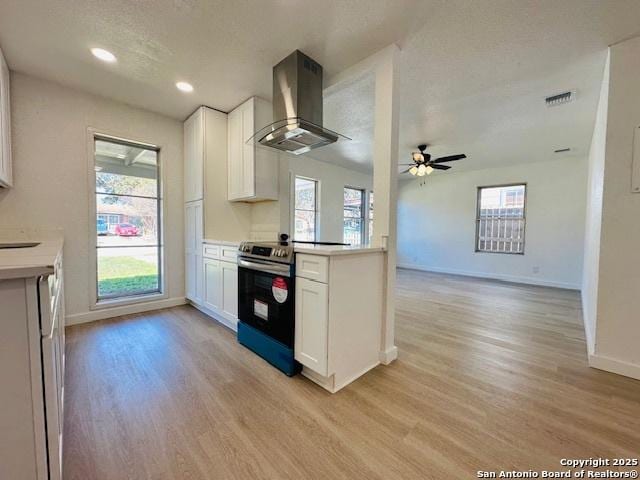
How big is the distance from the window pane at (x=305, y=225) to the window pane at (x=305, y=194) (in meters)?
0.13

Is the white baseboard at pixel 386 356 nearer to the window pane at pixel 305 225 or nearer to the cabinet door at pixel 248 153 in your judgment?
the cabinet door at pixel 248 153

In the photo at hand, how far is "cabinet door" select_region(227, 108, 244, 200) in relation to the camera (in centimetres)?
317

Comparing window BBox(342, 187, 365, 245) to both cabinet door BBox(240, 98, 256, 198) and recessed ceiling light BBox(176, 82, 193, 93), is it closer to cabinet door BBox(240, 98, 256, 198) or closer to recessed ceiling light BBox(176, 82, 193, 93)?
cabinet door BBox(240, 98, 256, 198)

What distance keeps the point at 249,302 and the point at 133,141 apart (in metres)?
2.61

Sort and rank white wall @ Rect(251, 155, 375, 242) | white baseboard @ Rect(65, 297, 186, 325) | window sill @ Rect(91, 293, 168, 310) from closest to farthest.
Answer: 1. white baseboard @ Rect(65, 297, 186, 325)
2. window sill @ Rect(91, 293, 168, 310)
3. white wall @ Rect(251, 155, 375, 242)

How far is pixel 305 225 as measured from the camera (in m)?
5.81

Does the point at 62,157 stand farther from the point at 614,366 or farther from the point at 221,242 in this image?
the point at 614,366

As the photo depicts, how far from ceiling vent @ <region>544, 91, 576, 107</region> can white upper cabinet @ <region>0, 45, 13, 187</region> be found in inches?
203

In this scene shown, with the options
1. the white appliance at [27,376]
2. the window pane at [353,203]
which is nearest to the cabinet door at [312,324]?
the white appliance at [27,376]

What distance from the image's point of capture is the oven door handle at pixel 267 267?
195 centimetres

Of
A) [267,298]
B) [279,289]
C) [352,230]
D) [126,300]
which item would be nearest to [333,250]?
[279,289]

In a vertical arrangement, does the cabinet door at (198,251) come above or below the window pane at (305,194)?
below

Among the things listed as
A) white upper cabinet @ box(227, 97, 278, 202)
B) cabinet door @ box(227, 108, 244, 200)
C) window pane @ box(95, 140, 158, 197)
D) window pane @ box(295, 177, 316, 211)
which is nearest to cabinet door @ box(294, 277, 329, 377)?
white upper cabinet @ box(227, 97, 278, 202)

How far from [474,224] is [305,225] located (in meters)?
4.02
